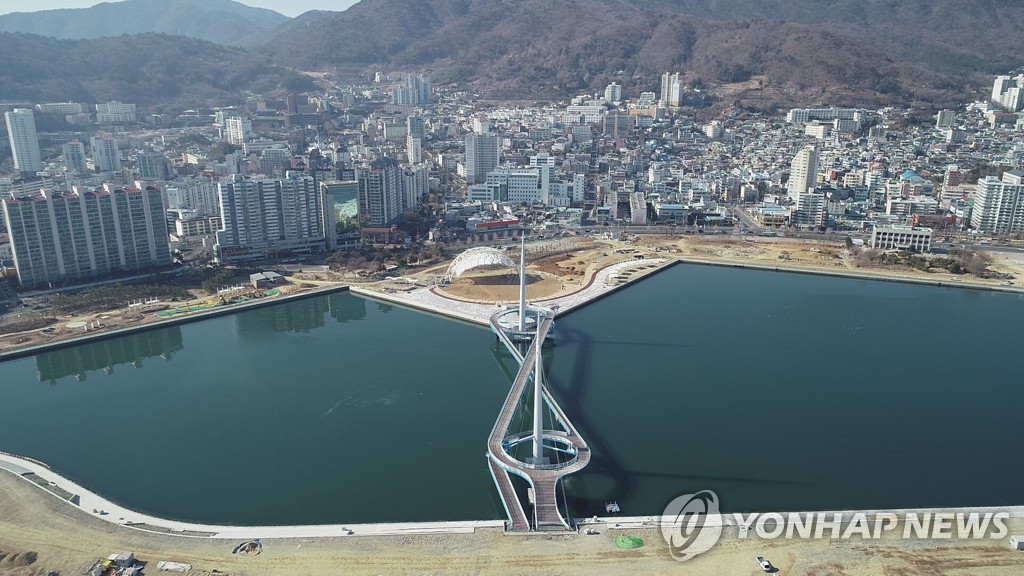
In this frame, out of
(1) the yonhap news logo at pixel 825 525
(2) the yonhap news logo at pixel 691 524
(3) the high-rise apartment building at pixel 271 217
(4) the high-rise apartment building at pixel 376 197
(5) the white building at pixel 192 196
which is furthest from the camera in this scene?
(5) the white building at pixel 192 196

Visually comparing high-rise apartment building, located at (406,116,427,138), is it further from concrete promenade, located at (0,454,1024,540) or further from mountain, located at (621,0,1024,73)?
mountain, located at (621,0,1024,73)

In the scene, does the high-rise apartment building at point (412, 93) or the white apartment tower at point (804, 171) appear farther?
the high-rise apartment building at point (412, 93)

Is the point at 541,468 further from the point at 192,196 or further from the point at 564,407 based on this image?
the point at 192,196

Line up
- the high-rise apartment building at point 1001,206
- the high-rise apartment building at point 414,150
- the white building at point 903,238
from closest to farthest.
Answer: the white building at point 903,238 → the high-rise apartment building at point 1001,206 → the high-rise apartment building at point 414,150

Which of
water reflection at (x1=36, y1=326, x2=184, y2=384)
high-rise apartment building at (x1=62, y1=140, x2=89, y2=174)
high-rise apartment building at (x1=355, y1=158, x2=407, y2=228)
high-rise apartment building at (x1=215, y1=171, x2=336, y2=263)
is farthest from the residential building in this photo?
water reflection at (x1=36, y1=326, x2=184, y2=384)

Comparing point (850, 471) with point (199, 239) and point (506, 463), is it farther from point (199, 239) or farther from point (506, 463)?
point (199, 239)

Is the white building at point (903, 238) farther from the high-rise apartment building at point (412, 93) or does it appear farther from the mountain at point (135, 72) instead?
the mountain at point (135, 72)

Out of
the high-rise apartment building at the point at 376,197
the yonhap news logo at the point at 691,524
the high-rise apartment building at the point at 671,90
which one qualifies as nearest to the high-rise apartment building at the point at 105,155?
the high-rise apartment building at the point at 376,197
